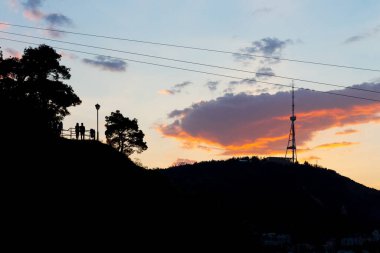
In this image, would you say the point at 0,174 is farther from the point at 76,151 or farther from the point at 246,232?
the point at 246,232

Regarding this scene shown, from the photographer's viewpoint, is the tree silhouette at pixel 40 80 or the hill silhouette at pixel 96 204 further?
the tree silhouette at pixel 40 80

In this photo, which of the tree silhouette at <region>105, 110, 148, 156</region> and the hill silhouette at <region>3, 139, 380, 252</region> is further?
the tree silhouette at <region>105, 110, 148, 156</region>

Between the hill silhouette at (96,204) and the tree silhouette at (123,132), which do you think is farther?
the tree silhouette at (123,132)

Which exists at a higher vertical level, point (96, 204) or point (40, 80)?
point (40, 80)

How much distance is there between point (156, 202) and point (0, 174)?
16222mm

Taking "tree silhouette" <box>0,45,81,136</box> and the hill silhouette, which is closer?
the hill silhouette

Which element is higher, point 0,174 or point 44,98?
point 44,98

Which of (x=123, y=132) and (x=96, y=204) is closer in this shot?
(x=96, y=204)

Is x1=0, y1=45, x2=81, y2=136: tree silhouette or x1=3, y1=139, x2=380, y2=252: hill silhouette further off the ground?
x1=0, y1=45, x2=81, y2=136: tree silhouette

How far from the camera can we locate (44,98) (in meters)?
67.6

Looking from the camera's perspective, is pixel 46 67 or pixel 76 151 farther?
pixel 46 67

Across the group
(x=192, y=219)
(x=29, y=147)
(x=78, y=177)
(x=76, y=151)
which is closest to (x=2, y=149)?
(x=29, y=147)

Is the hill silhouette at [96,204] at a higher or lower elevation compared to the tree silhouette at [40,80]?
lower

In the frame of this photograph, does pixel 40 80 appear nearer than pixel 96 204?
No
